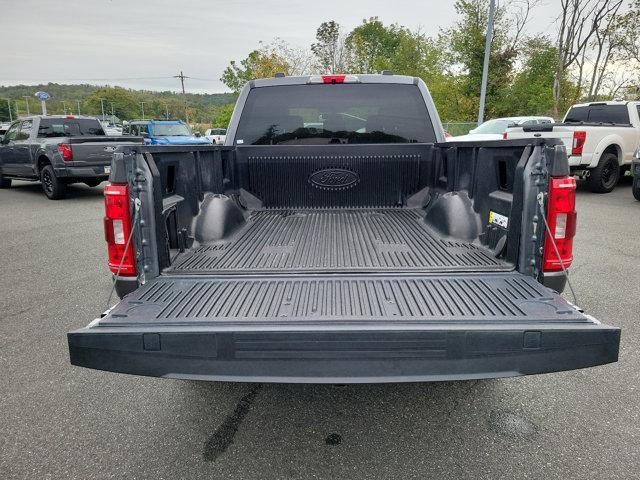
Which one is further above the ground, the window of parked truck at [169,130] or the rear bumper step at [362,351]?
the window of parked truck at [169,130]

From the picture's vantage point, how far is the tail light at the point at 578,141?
10.6 metres

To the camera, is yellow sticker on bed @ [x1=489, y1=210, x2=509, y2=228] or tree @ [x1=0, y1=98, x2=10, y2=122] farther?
tree @ [x1=0, y1=98, x2=10, y2=122]

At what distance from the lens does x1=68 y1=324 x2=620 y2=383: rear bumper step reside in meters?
1.88

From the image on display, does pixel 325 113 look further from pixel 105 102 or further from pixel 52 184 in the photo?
pixel 105 102

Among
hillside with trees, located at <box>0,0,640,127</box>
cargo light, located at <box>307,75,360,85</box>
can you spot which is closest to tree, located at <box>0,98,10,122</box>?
hillside with trees, located at <box>0,0,640,127</box>

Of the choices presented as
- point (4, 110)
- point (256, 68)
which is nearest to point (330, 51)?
point (256, 68)

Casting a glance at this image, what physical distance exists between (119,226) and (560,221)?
7.67ft

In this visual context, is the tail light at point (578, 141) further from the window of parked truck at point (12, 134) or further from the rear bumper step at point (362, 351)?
the window of parked truck at point (12, 134)

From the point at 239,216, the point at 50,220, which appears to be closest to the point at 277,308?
the point at 239,216

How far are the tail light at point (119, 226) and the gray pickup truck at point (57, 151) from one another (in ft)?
27.9

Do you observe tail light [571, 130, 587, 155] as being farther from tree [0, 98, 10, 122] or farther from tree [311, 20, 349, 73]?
tree [0, 98, 10, 122]

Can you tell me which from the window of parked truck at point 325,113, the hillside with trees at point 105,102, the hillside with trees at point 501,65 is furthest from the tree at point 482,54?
the hillside with trees at point 105,102

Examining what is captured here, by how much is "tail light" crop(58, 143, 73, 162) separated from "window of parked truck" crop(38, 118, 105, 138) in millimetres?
1806

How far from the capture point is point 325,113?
429cm
